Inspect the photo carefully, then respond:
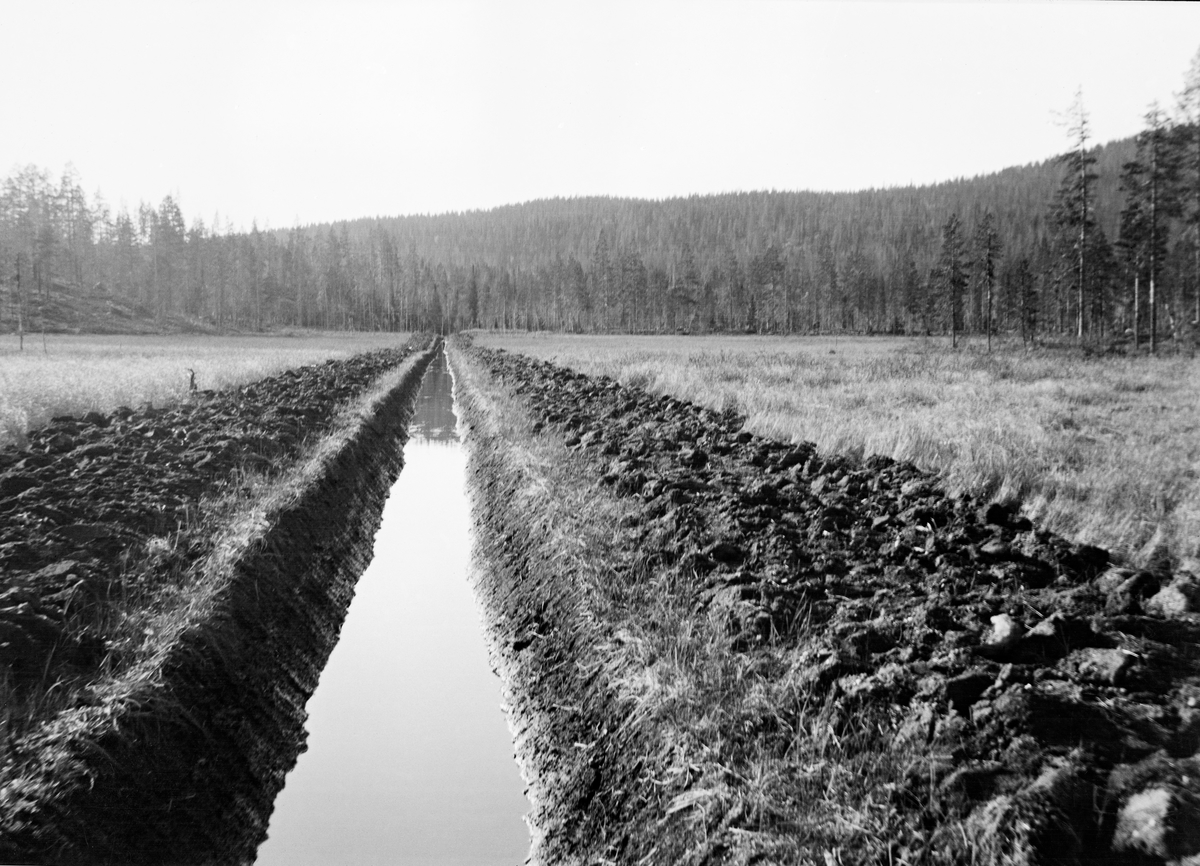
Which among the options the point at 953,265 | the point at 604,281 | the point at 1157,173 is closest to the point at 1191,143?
the point at 1157,173

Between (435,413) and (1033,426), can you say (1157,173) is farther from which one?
A: (435,413)

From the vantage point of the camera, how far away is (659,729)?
435cm

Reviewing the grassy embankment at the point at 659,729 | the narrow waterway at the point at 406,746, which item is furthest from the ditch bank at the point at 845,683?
the narrow waterway at the point at 406,746

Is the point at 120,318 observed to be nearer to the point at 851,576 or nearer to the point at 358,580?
the point at 358,580

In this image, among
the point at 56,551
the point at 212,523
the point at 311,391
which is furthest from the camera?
the point at 311,391

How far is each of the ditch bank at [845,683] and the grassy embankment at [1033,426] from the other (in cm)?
69

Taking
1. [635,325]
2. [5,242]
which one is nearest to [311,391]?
[5,242]

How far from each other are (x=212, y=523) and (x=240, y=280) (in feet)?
377

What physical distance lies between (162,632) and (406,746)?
196 centimetres

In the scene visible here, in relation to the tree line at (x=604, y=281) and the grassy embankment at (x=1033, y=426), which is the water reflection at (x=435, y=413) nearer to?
the grassy embankment at (x=1033, y=426)

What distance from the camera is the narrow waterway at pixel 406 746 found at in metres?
4.88

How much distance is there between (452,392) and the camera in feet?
104

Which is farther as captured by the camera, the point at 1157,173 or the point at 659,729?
the point at 1157,173

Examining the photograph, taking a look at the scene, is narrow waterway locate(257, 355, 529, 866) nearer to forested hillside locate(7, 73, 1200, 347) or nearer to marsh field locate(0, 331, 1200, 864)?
marsh field locate(0, 331, 1200, 864)
